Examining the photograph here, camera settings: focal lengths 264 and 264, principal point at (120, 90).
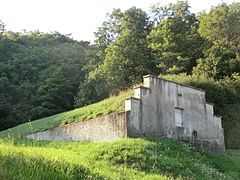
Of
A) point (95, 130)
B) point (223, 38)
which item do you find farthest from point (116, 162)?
point (223, 38)

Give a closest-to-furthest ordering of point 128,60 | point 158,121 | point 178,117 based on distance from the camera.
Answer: point 158,121, point 178,117, point 128,60

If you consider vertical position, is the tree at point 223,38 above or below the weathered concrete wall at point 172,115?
above

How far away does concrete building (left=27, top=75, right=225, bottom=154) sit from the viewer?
10.2 m

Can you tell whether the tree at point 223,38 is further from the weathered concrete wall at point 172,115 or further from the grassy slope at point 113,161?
the grassy slope at point 113,161

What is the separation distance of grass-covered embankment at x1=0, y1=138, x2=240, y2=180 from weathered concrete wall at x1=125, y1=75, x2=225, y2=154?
797 mm

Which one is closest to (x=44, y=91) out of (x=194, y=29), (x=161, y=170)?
(x=194, y=29)

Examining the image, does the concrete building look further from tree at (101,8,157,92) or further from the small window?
tree at (101,8,157,92)

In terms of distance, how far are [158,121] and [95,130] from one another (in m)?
2.62

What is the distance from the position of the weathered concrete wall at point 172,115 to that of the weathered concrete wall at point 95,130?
0.42 metres

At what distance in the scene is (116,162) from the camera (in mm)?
7762

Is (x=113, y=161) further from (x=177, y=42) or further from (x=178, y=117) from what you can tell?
(x=177, y=42)

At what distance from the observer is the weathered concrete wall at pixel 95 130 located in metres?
10.1

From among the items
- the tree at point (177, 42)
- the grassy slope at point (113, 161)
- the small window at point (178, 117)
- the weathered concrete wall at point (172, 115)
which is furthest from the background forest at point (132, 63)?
the grassy slope at point (113, 161)

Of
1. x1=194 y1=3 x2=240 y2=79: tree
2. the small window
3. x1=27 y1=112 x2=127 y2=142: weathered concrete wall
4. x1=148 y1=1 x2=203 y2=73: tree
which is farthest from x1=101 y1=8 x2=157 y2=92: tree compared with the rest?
the small window
